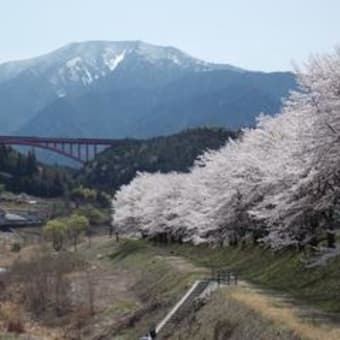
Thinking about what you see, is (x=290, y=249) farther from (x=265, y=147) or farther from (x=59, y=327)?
(x=59, y=327)

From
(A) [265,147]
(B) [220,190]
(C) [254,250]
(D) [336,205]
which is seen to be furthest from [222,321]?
(C) [254,250]

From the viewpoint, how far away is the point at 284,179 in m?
36.1

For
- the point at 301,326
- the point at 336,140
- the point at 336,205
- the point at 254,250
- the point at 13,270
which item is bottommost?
the point at 13,270

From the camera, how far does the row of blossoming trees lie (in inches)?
1173

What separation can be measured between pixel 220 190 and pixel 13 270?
29.2 meters

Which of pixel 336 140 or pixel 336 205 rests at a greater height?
pixel 336 140

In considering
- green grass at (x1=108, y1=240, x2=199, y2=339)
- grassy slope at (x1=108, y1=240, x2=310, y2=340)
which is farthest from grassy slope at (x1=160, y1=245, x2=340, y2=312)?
green grass at (x1=108, y1=240, x2=199, y2=339)

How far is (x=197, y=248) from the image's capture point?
82750mm

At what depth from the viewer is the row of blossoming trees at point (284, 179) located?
2980 cm

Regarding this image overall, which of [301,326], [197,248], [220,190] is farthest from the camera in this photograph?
[197,248]

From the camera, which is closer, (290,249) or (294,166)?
(294,166)

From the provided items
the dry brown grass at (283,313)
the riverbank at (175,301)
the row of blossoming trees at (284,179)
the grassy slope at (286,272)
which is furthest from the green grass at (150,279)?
the dry brown grass at (283,313)

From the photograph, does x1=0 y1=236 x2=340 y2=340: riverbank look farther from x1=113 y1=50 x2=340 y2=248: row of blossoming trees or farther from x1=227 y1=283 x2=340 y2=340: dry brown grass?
x1=113 y1=50 x2=340 y2=248: row of blossoming trees

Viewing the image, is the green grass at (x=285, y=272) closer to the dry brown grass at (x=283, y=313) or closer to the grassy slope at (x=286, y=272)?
the grassy slope at (x=286, y=272)
